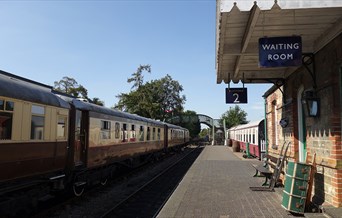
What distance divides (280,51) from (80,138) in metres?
5.94

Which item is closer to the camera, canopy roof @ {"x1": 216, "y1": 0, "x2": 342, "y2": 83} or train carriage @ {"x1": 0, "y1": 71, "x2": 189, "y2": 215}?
canopy roof @ {"x1": 216, "y1": 0, "x2": 342, "y2": 83}

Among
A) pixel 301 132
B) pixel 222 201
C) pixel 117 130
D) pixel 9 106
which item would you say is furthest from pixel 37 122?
pixel 301 132

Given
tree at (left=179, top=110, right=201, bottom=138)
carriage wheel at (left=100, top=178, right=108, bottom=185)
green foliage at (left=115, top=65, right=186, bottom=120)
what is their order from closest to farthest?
1. carriage wheel at (left=100, top=178, right=108, bottom=185)
2. green foliage at (left=115, top=65, right=186, bottom=120)
3. tree at (left=179, top=110, right=201, bottom=138)

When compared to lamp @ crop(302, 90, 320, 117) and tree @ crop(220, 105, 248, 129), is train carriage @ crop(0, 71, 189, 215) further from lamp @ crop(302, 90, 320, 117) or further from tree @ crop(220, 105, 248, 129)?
tree @ crop(220, 105, 248, 129)

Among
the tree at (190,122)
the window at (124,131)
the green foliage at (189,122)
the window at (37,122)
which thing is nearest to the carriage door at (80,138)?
the window at (37,122)

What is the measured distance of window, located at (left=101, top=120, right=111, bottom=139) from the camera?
444 inches

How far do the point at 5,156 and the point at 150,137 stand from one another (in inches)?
558

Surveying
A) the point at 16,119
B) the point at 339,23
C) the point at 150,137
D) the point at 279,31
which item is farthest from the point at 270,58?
the point at 150,137

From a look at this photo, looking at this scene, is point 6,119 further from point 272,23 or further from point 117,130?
point 117,130

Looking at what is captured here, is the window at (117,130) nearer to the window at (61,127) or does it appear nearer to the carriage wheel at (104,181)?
the carriage wheel at (104,181)

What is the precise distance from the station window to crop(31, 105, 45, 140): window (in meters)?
0.76

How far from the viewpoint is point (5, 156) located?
5.93 m

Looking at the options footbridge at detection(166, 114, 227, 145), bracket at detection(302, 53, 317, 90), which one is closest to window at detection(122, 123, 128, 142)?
bracket at detection(302, 53, 317, 90)

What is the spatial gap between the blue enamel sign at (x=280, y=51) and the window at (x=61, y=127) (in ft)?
→ 16.0
